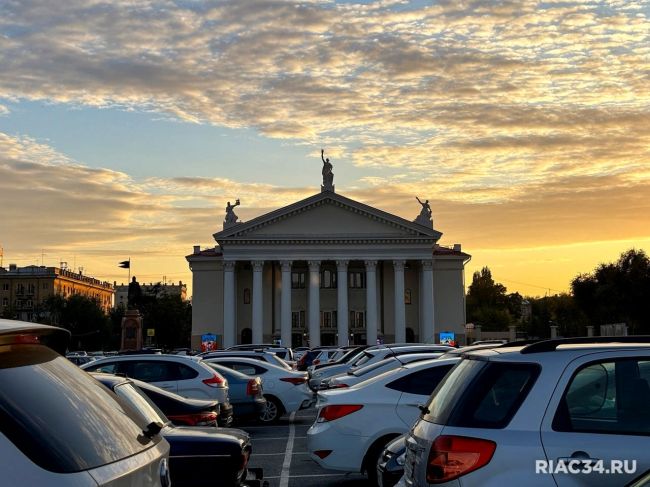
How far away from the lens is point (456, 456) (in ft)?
19.6

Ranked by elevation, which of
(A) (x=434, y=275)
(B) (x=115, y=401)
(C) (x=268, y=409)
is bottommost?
(C) (x=268, y=409)

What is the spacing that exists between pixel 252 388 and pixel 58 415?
712 inches

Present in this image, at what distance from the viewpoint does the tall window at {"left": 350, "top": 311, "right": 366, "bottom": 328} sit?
95250mm

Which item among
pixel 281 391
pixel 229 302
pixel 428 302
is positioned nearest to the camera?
pixel 281 391

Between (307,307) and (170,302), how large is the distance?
3077 cm

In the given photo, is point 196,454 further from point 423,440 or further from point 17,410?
point 17,410

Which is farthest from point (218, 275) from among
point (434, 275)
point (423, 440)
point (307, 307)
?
point (423, 440)

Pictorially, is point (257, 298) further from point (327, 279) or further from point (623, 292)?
point (623, 292)

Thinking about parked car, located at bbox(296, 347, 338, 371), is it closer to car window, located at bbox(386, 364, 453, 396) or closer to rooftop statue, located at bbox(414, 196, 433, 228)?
car window, located at bbox(386, 364, 453, 396)

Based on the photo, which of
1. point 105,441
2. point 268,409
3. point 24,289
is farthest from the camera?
point 24,289

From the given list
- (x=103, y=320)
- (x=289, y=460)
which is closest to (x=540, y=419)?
(x=289, y=460)

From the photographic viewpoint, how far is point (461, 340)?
94.7m

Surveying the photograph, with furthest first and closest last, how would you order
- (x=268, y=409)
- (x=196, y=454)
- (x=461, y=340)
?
(x=461, y=340) < (x=268, y=409) < (x=196, y=454)

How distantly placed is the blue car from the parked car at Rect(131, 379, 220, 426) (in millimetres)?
9105
